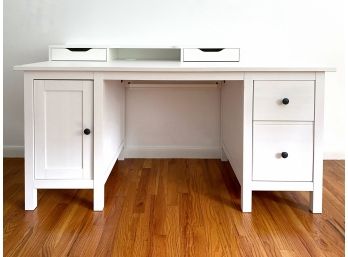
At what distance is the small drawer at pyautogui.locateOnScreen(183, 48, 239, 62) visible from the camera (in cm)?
232

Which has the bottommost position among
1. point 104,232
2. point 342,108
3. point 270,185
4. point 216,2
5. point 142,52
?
point 104,232

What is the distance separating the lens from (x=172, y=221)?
161 centimetres

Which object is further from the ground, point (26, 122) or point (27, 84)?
point (27, 84)

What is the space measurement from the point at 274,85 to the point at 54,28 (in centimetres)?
149

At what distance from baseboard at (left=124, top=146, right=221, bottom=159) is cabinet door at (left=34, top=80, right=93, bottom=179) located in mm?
954

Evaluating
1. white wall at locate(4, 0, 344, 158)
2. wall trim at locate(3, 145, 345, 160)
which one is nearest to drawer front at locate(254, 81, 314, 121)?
white wall at locate(4, 0, 344, 158)

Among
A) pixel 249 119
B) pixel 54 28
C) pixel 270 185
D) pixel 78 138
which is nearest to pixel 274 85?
pixel 249 119

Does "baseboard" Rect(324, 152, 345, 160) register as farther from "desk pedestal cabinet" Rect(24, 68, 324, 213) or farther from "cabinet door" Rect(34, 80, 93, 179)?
"cabinet door" Rect(34, 80, 93, 179)

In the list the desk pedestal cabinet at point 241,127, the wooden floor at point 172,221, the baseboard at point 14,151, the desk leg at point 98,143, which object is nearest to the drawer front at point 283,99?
the desk pedestal cabinet at point 241,127

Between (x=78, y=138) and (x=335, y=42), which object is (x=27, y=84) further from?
(x=335, y=42)

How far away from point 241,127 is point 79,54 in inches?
44.7

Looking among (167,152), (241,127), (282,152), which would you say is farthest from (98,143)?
(167,152)

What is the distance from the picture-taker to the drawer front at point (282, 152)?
5.56 ft

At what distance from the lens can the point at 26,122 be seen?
5.60 ft
